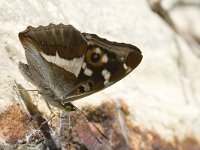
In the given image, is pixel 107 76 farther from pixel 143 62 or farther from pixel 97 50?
pixel 143 62

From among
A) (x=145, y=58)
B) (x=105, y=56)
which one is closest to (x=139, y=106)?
(x=145, y=58)

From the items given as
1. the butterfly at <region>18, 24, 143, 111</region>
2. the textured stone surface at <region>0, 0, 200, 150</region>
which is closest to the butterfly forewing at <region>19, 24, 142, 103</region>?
the butterfly at <region>18, 24, 143, 111</region>

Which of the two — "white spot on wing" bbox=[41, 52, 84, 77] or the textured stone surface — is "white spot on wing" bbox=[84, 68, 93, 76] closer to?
"white spot on wing" bbox=[41, 52, 84, 77]

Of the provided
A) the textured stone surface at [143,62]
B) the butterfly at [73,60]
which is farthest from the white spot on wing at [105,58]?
the textured stone surface at [143,62]

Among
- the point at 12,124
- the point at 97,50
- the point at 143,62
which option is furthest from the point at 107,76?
the point at 143,62

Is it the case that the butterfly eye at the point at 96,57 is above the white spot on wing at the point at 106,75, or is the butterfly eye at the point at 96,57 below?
above

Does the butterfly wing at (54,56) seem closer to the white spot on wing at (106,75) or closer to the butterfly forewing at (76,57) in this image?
the butterfly forewing at (76,57)
